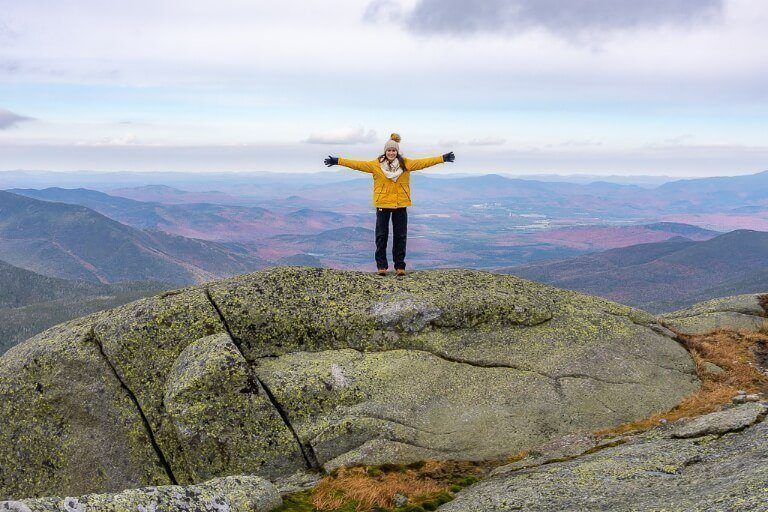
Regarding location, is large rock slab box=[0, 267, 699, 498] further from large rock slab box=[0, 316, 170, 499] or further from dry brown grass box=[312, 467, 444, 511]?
dry brown grass box=[312, 467, 444, 511]

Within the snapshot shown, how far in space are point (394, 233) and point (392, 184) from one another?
2.22m

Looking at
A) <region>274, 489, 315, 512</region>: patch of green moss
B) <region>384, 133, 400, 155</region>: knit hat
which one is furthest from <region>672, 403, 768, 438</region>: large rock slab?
<region>384, 133, 400, 155</region>: knit hat

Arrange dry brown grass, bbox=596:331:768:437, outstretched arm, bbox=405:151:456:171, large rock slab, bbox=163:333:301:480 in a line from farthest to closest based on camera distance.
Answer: outstretched arm, bbox=405:151:456:171 → large rock slab, bbox=163:333:301:480 → dry brown grass, bbox=596:331:768:437

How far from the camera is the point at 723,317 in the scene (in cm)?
2523

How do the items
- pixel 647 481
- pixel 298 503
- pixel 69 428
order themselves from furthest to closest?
pixel 69 428 < pixel 298 503 < pixel 647 481

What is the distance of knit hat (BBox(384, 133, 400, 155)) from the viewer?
2256cm

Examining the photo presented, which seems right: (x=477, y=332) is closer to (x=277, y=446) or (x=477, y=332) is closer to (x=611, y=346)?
(x=611, y=346)

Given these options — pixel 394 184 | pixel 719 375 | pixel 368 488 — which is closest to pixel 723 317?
pixel 719 375

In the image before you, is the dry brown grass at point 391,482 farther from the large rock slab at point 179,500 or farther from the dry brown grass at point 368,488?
the large rock slab at point 179,500

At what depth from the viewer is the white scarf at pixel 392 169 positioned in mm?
22562

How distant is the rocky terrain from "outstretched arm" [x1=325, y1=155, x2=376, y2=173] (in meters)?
4.95

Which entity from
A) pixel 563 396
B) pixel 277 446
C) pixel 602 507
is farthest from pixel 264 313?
pixel 602 507

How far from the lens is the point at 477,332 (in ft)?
67.4

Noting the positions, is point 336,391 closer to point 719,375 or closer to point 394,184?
point 394,184
